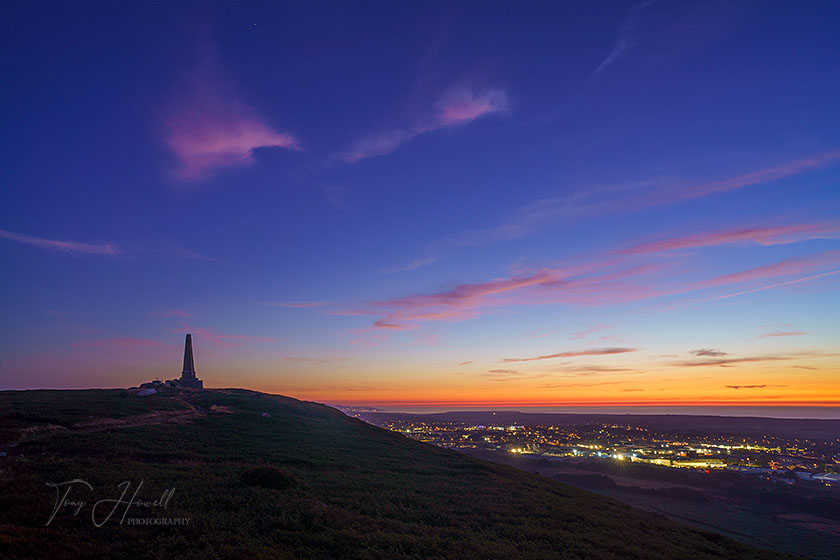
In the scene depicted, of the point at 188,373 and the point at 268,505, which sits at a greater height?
the point at 188,373

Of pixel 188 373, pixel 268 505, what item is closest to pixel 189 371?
pixel 188 373

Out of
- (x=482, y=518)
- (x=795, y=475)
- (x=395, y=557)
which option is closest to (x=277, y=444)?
(x=482, y=518)

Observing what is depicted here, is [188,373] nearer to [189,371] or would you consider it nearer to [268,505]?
[189,371]

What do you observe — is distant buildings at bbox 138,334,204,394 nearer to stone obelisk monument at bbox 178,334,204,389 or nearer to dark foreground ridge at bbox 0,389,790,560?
stone obelisk monument at bbox 178,334,204,389

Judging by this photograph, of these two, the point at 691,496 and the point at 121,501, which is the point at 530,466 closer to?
the point at 691,496

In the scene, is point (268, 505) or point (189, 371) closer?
point (268, 505)

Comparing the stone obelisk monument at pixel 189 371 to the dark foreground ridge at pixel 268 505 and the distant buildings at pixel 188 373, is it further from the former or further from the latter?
the dark foreground ridge at pixel 268 505
